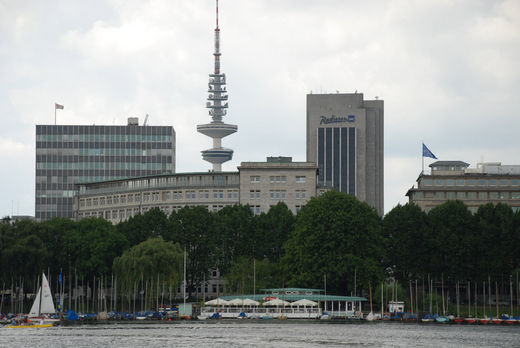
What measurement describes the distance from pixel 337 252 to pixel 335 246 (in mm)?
1452

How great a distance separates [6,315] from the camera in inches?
7215

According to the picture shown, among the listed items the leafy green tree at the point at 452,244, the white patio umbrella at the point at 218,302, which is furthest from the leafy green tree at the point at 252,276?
the leafy green tree at the point at 452,244

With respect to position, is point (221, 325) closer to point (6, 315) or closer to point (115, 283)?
point (115, 283)

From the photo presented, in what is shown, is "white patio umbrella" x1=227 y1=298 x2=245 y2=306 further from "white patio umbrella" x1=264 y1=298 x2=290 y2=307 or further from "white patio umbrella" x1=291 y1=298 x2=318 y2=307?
"white patio umbrella" x1=291 y1=298 x2=318 y2=307

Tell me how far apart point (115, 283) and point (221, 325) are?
29.4 metres

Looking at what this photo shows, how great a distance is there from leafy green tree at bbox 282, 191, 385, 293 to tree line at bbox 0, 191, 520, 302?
0.18m

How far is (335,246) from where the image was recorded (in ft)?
600

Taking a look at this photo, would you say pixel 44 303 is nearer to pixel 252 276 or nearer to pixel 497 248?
pixel 252 276

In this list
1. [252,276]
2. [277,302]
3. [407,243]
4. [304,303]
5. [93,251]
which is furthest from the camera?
[93,251]

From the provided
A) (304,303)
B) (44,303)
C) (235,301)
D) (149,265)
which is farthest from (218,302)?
(44,303)

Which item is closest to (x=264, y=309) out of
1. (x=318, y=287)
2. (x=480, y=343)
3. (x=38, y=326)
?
(x=318, y=287)

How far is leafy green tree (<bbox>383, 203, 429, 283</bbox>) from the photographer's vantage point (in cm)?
19075

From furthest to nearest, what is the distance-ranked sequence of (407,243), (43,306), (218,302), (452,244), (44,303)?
(407,243) → (452,244) → (218,302) → (43,306) → (44,303)

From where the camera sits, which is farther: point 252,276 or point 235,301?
point 252,276
